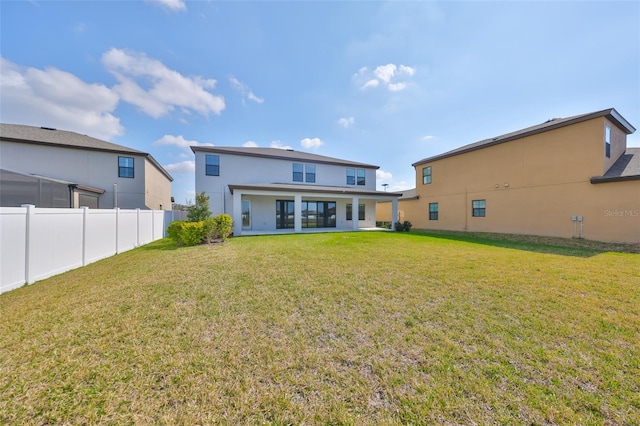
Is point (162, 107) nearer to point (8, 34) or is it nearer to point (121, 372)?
point (8, 34)

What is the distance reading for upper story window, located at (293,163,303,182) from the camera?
19.0 m

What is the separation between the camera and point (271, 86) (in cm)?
1370

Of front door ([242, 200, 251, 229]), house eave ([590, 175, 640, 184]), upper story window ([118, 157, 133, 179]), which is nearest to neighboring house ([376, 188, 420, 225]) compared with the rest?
house eave ([590, 175, 640, 184])

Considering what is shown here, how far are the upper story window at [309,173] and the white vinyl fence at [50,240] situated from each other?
1267 cm

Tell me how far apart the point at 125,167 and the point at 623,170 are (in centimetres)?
2883

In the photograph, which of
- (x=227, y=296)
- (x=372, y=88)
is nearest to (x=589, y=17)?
(x=372, y=88)

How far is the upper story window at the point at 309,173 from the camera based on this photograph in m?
19.4

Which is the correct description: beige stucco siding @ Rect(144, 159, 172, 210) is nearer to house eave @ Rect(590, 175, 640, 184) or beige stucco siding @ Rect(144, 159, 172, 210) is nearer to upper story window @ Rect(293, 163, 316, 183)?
upper story window @ Rect(293, 163, 316, 183)

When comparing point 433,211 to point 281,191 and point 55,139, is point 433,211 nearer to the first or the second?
point 281,191

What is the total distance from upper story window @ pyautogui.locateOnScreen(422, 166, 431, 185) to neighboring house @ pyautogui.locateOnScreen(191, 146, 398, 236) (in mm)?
4177

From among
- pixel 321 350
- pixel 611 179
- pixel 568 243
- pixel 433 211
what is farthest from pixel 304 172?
pixel 321 350

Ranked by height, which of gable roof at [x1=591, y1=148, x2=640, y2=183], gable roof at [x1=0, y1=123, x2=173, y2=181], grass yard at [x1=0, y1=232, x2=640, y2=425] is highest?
gable roof at [x1=0, y1=123, x2=173, y2=181]

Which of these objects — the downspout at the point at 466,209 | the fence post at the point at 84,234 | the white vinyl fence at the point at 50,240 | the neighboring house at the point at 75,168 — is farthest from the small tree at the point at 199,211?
the downspout at the point at 466,209

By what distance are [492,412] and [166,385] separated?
2984mm
